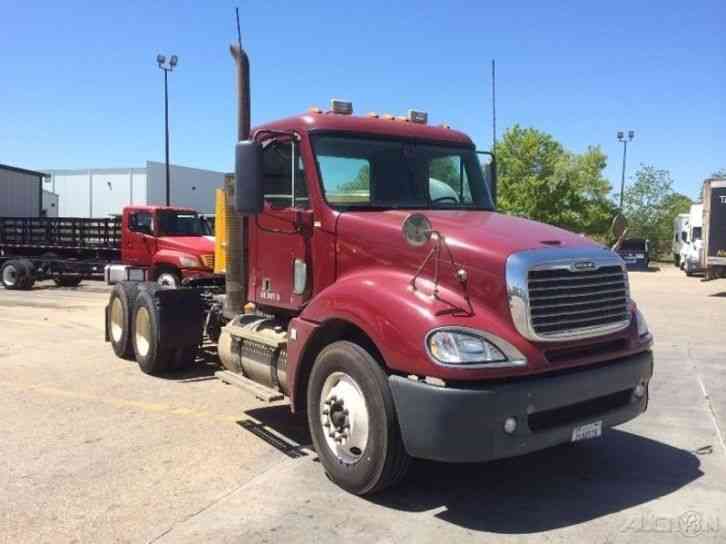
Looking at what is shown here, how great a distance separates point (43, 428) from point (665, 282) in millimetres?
26460

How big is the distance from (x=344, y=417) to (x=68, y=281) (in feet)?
67.2

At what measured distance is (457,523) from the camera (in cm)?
432

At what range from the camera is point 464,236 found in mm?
4707

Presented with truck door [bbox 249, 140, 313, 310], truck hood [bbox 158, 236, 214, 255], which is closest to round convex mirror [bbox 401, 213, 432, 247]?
truck door [bbox 249, 140, 313, 310]

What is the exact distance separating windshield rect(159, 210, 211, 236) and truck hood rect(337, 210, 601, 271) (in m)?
13.4

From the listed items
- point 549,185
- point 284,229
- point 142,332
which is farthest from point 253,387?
point 549,185

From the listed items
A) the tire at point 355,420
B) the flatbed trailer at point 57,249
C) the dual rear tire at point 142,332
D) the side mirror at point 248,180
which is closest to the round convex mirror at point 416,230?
the tire at point 355,420

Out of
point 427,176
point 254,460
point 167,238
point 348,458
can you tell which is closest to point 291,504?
point 348,458

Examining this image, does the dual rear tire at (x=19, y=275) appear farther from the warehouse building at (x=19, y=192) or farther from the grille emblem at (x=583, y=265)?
the grille emblem at (x=583, y=265)

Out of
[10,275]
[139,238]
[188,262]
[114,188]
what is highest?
[114,188]

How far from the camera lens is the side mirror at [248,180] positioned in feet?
17.9

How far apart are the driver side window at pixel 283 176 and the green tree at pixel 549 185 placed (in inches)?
1392

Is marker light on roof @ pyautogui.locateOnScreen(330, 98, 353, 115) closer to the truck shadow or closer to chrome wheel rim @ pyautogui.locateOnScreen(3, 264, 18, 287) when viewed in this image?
the truck shadow

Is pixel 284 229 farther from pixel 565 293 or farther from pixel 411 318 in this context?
pixel 565 293
